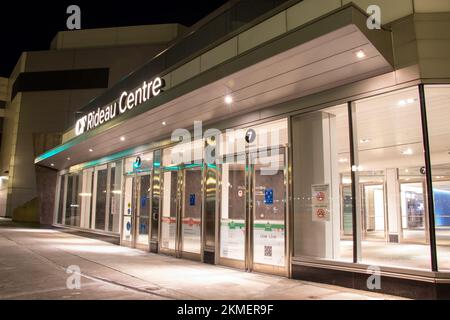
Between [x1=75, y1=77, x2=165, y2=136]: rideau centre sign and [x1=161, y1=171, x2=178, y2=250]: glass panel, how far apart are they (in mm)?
2170

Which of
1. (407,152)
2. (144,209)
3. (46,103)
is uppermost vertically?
(46,103)

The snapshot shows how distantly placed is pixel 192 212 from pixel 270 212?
2.78m

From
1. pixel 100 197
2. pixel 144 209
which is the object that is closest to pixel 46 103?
pixel 100 197

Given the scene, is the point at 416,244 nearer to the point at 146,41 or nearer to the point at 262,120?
the point at 262,120

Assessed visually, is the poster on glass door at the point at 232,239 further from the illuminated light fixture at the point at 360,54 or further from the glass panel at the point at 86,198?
the glass panel at the point at 86,198

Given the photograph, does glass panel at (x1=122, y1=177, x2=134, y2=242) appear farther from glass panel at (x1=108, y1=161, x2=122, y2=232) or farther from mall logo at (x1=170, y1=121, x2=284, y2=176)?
mall logo at (x1=170, y1=121, x2=284, y2=176)

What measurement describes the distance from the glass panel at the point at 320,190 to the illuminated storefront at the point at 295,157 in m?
0.02

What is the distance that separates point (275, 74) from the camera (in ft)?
21.7

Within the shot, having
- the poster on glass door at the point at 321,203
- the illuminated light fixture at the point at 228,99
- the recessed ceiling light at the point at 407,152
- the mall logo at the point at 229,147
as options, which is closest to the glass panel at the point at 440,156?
the recessed ceiling light at the point at 407,152

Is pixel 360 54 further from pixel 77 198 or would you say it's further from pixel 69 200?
pixel 69 200

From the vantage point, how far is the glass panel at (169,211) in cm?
1090

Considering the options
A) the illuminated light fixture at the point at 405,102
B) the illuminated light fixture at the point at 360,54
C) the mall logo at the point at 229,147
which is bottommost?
the mall logo at the point at 229,147

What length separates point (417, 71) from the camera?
19.0 feet

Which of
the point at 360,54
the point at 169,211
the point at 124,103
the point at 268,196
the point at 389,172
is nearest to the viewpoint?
the point at 360,54
